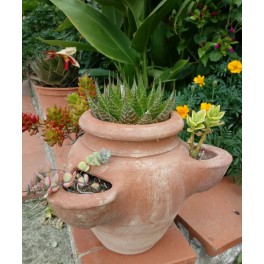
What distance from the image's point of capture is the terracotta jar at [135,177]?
1.03m

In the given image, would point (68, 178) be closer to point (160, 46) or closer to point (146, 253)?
point (146, 253)

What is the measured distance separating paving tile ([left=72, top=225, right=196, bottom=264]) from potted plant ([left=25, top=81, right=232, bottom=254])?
0.13 m

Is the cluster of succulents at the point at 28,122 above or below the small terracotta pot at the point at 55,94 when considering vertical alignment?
above

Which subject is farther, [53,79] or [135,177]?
[53,79]

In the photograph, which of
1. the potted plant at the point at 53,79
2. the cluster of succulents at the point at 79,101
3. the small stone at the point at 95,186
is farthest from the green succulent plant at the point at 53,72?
the small stone at the point at 95,186

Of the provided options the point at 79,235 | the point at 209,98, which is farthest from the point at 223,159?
the point at 209,98

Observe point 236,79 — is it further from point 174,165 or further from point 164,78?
point 174,165

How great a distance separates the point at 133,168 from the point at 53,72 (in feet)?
6.76

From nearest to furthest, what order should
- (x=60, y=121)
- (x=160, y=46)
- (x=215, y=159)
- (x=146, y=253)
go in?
1. (x=215, y=159)
2. (x=146, y=253)
3. (x=60, y=121)
4. (x=160, y=46)

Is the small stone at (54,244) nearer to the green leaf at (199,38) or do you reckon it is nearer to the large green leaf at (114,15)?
the green leaf at (199,38)

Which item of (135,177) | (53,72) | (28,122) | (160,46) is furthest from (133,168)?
(53,72)

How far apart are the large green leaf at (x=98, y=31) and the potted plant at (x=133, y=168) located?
1.01 metres

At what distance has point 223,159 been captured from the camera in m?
1.26

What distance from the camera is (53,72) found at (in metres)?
2.93
